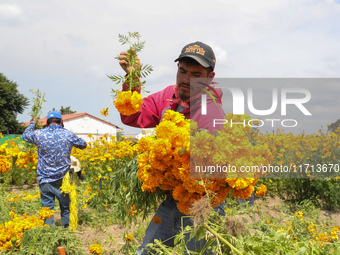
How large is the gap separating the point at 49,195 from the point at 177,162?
126 inches

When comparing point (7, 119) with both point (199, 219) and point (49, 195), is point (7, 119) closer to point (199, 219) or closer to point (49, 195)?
point (49, 195)

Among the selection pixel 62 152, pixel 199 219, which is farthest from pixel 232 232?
pixel 62 152

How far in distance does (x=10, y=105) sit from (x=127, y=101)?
33.9 metres

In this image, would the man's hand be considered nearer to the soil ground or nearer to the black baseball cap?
the black baseball cap

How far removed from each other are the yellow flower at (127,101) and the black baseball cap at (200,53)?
42cm

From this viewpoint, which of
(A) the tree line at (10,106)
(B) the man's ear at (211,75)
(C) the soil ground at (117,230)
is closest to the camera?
(B) the man's ear at (211,75)

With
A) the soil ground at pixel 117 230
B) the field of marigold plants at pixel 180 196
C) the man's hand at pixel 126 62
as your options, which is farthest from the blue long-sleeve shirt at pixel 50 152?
the man's hand at pixel 126 62

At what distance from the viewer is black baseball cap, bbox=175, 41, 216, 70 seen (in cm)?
170

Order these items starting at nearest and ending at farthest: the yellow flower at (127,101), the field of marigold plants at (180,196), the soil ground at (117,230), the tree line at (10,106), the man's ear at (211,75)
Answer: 1. the field of marigold plants at (180,196)
2. the yellow flower at (127,101)
3. the man's ear at (211,75)
4. the soil ground at (117,230)
5. the tree line at (10,106)

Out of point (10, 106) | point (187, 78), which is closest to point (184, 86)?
point (187, 78)

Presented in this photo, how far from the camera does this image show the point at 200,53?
1.75m

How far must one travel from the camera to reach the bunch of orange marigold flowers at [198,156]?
1190 millimetres

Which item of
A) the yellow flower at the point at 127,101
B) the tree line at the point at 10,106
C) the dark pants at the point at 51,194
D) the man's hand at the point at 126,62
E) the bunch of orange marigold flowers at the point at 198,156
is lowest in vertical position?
the dark pants at the point at 51,194

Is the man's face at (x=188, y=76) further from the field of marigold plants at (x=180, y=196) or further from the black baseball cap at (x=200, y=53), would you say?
the field of marigold plants at (x=180, y=196)
